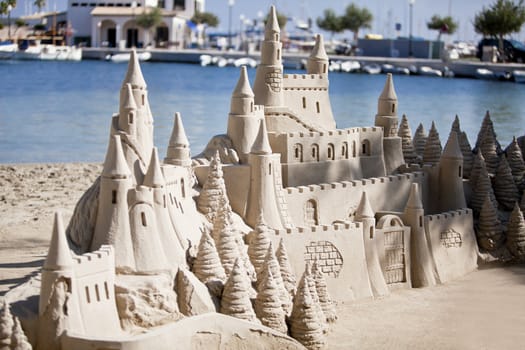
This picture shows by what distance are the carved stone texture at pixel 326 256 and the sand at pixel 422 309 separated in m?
0.93

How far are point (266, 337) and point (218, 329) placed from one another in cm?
119

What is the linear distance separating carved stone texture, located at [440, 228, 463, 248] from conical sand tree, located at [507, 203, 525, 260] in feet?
7.37

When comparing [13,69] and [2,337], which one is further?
[13,69]

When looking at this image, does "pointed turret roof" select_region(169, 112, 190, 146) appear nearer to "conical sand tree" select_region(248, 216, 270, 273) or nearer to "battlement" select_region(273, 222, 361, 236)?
"conical sand tree" select_region(248, 216, 270, 273)

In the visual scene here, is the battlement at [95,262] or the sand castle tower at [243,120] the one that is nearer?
the battlement at [95,262]

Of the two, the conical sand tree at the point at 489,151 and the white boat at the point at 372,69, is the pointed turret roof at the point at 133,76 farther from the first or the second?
the white boat at the point at 372,69

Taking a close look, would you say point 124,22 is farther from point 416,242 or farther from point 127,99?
point 127,99

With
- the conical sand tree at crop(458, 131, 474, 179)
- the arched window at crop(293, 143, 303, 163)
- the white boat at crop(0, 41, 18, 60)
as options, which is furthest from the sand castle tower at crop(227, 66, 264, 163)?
the white boat at crop(0, 41, 18, 60)

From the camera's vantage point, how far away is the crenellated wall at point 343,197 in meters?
29.4

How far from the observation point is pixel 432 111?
251ft

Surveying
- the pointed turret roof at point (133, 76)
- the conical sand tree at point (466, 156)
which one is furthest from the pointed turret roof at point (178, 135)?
the conical sand tree at point (466, 156)

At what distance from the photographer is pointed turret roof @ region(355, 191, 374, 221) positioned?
28.8m

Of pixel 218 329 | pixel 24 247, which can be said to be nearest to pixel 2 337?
pixel 218 329

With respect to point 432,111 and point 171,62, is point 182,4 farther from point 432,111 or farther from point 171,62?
point 432,111
